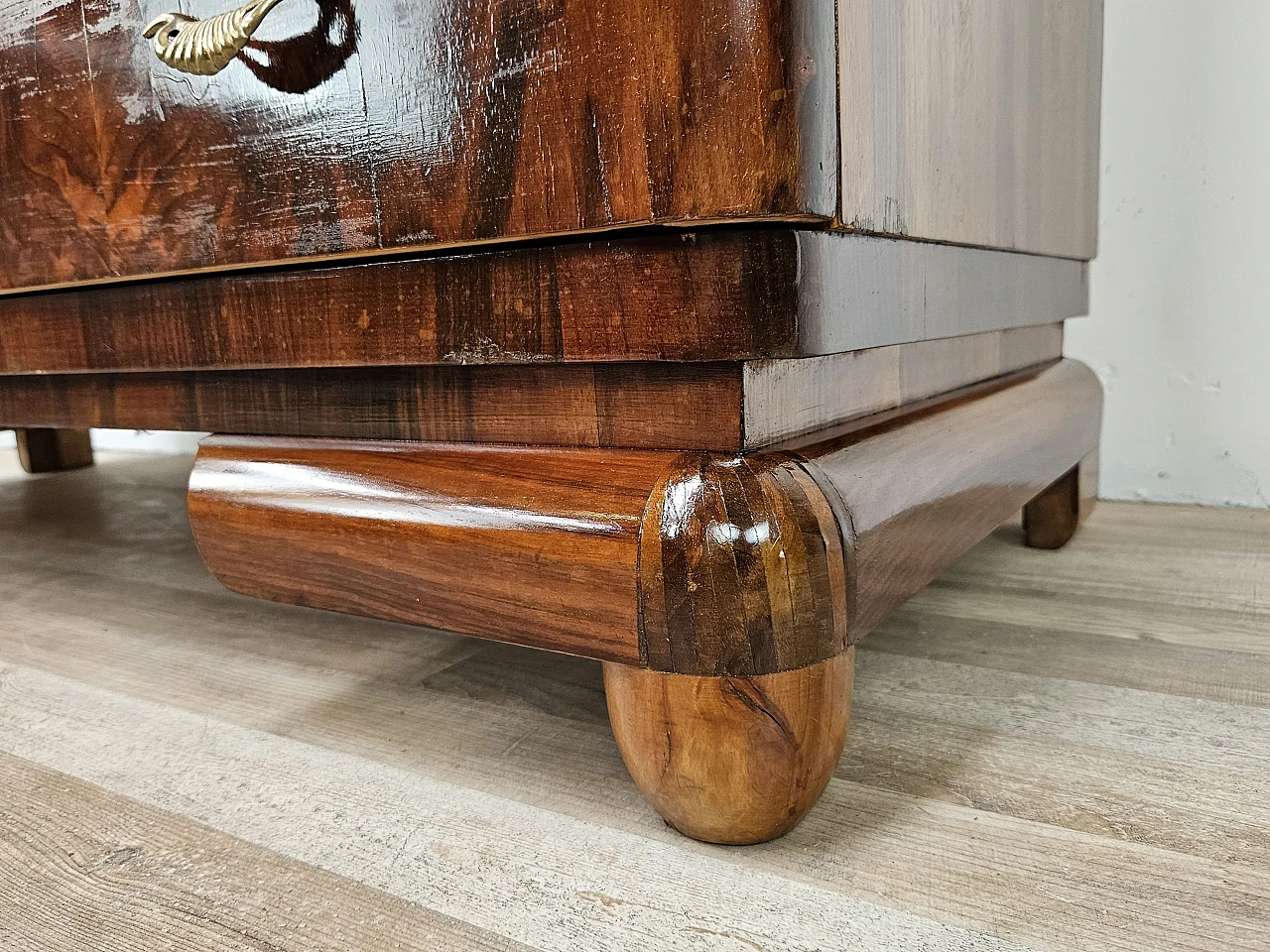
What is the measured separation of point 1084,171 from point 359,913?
0.78 metres

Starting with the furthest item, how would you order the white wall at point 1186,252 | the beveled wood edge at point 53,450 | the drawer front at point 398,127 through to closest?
the beveled wood edge at point 53,450 → the white wall at point 1186,252 → the drawer front at point 398,127

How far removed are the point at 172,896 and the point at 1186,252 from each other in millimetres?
1080

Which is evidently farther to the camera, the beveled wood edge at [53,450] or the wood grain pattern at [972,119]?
the beveled wood edge at [53,450]

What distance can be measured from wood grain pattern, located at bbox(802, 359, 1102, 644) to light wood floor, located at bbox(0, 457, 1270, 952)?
0.10 m

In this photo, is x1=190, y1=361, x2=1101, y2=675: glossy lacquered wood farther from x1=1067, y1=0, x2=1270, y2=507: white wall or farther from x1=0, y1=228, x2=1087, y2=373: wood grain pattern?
x1=1067, y1=0, x2=1270, y2=507: white wall

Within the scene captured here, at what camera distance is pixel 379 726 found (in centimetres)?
54

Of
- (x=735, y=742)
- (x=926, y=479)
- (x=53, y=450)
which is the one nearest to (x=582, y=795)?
(x=735, y=742)

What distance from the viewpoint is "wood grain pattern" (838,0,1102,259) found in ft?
1.26

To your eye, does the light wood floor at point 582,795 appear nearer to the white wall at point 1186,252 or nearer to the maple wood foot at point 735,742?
the maple wood foot at point 735,742

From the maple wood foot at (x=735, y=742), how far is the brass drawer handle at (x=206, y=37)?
12.6 inches

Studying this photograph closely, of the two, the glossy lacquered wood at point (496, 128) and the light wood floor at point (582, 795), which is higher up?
the glossy lacquered wood at point (496, 128)

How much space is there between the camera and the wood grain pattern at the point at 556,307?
0.35m

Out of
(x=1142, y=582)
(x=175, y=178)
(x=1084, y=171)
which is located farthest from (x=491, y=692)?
(x=1084, y=171)

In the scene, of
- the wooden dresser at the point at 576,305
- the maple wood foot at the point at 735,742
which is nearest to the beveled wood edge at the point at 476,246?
the wooden dresser at the point at 576,305
